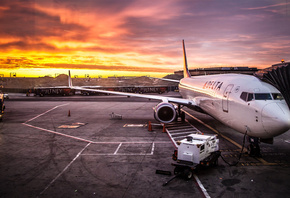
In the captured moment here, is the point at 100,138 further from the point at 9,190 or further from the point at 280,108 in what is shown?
the point at 280,108

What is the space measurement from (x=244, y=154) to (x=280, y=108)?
14.9 feet

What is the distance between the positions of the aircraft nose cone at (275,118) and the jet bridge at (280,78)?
1.12m

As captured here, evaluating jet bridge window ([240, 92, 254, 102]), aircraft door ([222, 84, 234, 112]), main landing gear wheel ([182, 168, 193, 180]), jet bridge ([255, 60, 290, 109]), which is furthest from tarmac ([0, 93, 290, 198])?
jet bridge ([255, 60, 290, 109])

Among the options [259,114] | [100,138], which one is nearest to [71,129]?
[100,138]

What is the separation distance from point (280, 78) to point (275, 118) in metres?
3.39

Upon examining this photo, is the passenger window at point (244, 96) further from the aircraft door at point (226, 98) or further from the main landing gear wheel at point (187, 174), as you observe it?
the main landing gear wheel at point (187, 174)

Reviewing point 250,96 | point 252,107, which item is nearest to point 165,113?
point 250,96

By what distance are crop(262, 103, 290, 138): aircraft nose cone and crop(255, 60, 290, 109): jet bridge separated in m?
1.12

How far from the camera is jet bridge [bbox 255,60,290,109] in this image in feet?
40.6

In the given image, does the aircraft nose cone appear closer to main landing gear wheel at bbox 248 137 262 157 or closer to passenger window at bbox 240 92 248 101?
passenger window at bbox 240 92 248 101

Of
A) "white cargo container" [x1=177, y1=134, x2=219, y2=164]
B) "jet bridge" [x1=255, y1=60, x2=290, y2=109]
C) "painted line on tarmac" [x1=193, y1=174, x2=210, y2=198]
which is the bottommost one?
"painted line on tarmac" [x1=193, y1=174, x2=210, y2=198]

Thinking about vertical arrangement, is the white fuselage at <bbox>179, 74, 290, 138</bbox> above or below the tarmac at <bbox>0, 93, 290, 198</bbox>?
above

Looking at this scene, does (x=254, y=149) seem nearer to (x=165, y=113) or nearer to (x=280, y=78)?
(x=280, y=78)

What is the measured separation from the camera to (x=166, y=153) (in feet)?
48.8
